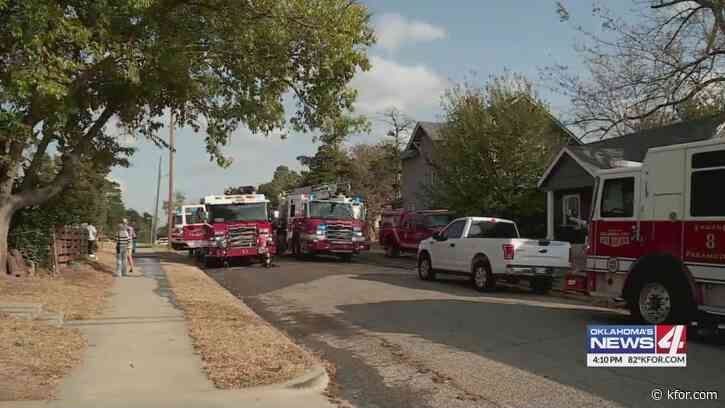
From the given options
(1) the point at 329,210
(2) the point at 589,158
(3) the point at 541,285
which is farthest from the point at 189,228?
(3) the point at 541,285

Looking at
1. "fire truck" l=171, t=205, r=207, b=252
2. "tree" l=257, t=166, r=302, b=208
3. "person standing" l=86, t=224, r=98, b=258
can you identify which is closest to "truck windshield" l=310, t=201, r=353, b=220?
"fire truck" l=171, t=205, r=207, b=252

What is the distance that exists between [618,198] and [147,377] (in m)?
7.56

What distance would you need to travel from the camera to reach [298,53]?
15.8m

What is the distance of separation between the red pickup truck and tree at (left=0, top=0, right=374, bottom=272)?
1239 centimetres

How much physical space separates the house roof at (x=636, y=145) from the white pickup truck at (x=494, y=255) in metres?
6.68

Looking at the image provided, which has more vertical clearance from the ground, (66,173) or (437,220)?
(66,173)

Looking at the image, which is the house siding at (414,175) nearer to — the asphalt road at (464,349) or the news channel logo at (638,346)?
the asphalt road at (464,349)

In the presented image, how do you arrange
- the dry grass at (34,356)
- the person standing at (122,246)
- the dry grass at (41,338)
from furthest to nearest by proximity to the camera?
the person standing at (122,246), the dry grass at (41,338), the dry grass at (34,356)

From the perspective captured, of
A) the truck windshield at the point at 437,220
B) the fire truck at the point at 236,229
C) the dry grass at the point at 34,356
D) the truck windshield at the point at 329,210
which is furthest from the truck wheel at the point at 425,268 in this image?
the dry grass at the point at 34,356

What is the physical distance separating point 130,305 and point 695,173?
1002 cm

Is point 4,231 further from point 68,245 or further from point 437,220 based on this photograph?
point 437,220

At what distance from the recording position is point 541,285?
1590 centimetres

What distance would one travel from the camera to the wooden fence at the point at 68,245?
17547mm

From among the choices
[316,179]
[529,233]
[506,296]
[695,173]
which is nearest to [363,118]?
[506,296]
